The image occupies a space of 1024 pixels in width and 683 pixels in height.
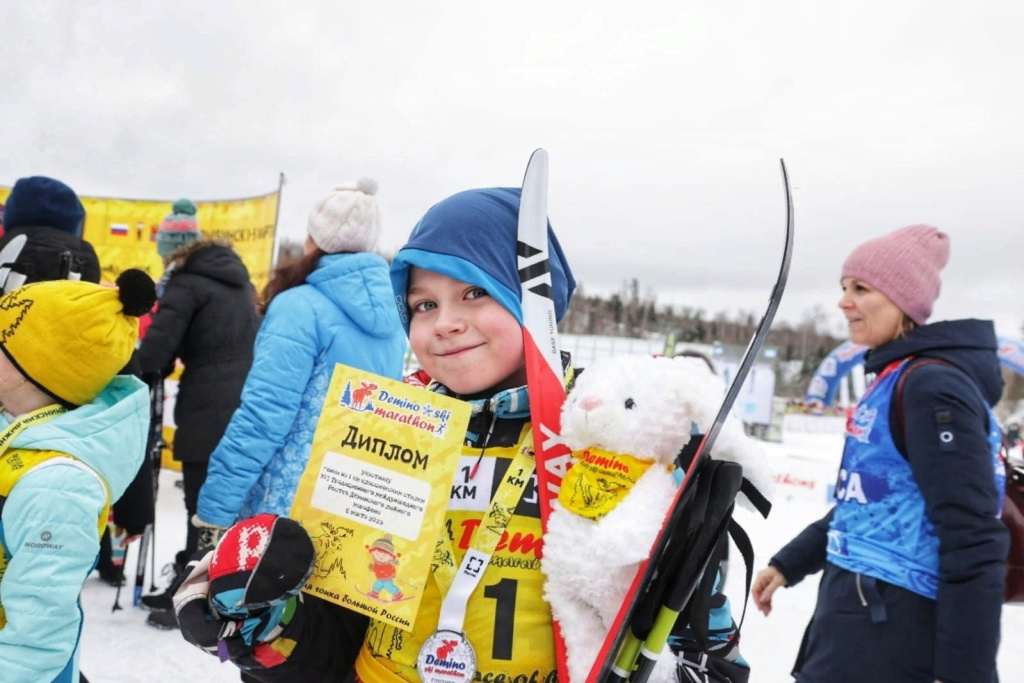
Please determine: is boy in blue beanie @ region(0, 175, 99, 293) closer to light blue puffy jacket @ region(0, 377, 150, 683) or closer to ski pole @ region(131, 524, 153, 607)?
light blue puffy jacket @ region(0, 377, 150, 683)

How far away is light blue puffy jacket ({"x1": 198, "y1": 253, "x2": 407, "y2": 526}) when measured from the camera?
8.58 ft

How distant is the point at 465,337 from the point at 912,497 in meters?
1.39

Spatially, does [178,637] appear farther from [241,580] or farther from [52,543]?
[241,580]

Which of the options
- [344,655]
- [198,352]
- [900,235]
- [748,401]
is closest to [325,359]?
[198,352]

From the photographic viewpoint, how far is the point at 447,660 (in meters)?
1.06

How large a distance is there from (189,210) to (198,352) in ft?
2.74

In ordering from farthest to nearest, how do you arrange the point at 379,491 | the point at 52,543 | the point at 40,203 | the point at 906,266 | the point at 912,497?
the point at 40,203
the point at 906,266
the point at 912,497
the point at 52,543
the point at 379,491

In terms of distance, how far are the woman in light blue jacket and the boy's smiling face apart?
155 cm

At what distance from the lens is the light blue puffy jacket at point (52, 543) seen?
4.54 feet

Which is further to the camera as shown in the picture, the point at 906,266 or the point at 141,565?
the point at 141,565

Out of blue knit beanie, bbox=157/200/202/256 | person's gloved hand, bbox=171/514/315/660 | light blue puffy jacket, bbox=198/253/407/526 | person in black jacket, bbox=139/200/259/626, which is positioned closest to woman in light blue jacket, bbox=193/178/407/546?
light blue puffy jacket, bbox=198/253/407/526

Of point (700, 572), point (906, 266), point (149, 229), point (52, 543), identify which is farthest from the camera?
point (149, 229)

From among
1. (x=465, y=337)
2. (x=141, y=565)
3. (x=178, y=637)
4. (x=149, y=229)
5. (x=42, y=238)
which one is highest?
(x=149, y=229)

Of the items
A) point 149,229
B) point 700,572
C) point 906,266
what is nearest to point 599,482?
point 700,572
